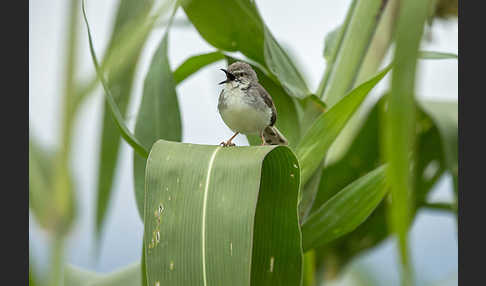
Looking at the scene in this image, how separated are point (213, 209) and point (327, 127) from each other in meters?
0.30

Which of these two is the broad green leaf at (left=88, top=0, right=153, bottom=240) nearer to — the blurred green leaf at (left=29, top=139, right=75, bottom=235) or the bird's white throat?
the blurred green leaf at (left=29, top=139, right=75, bottom=235)

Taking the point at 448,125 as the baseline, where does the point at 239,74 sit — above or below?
above

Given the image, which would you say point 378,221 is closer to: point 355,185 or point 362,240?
point 362,240

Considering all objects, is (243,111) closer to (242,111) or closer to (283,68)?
(242,111)

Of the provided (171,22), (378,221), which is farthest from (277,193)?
(378,221)

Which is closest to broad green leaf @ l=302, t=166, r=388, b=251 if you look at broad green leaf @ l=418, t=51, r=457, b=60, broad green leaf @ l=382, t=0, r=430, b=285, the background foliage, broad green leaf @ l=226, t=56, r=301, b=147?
the background foliage

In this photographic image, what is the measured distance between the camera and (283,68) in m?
1.12

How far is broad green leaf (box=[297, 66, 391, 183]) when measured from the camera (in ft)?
3.23

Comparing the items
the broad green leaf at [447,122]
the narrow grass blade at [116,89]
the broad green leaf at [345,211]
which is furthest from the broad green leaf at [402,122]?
the broad green leaf at [447,122]

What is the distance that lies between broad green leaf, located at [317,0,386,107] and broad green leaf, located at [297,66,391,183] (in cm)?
17

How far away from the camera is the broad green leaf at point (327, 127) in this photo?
3.23 feet

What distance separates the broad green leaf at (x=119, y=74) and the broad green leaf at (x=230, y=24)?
22.5 inches

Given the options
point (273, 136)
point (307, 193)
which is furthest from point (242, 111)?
point (307, 193)

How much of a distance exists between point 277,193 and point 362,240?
83 cm
